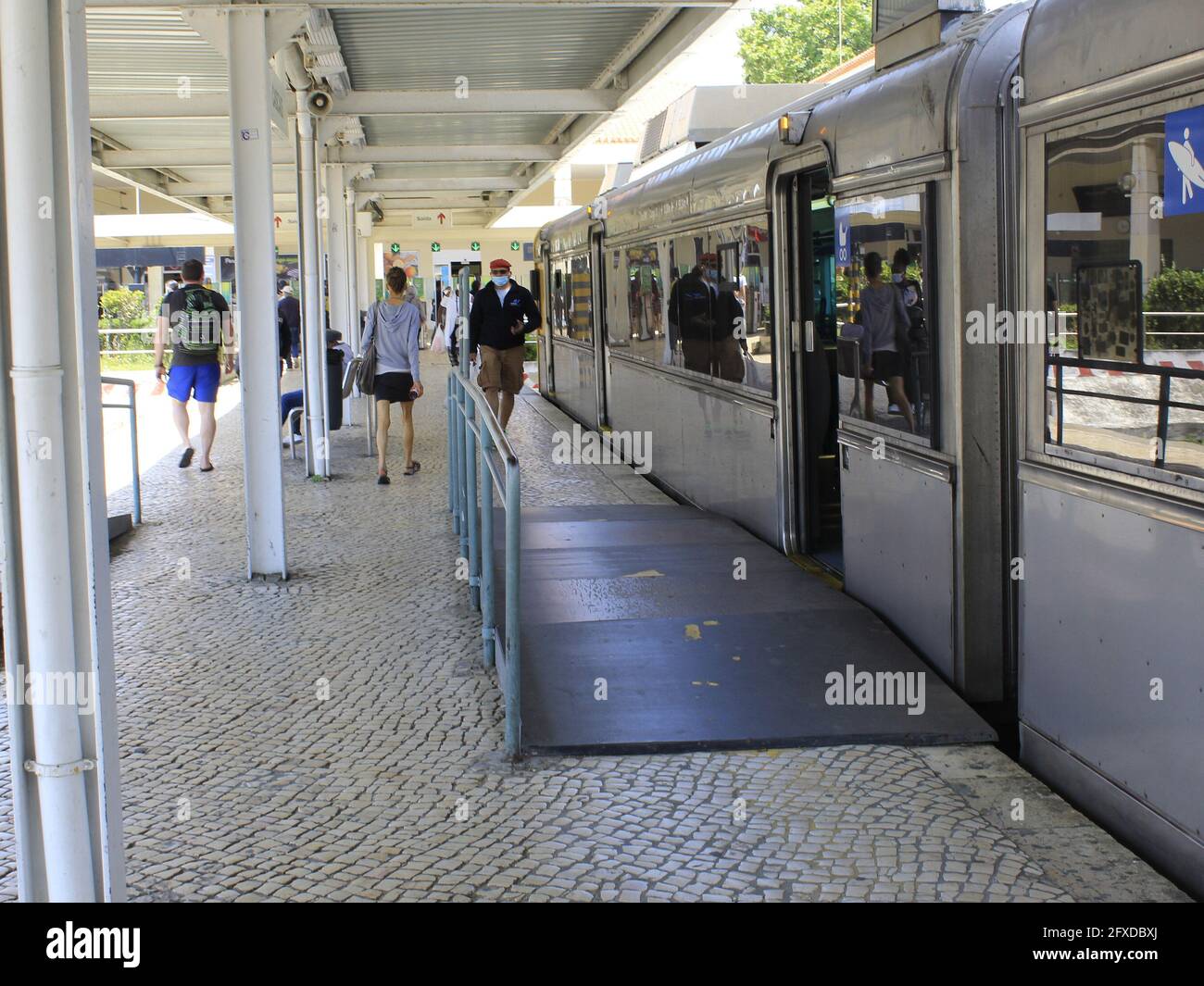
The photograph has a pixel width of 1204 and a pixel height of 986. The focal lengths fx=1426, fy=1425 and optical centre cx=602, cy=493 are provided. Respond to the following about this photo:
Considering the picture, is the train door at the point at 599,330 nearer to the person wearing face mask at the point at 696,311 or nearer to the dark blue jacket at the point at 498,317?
the dark blue jacket at the point at 498,317

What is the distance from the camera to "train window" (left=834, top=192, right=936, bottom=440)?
571 cm

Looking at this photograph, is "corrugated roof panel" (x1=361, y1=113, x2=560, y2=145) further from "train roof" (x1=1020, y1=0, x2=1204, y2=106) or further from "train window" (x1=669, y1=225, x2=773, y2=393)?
"train roof" (x1=1020, y1=0, x2=1204, y2=106)

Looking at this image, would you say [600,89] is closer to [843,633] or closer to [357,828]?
[843,633]

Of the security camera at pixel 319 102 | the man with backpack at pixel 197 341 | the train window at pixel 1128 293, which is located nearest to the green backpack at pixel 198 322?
the man with backpack at pixel 197 341

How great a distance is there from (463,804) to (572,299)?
13762 mm

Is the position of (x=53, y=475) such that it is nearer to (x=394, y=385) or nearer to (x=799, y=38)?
(x=394, y=385)

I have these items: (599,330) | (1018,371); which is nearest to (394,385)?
(599,330)

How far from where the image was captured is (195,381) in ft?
41.4

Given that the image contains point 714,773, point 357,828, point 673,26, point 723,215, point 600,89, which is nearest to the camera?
point 357,828

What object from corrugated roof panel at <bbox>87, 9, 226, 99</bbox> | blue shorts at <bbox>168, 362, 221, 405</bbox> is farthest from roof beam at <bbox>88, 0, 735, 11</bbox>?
blue shorts at <bbox>168, 362, 221, 405</bbox>

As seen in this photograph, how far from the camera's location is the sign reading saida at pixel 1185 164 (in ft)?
12.1

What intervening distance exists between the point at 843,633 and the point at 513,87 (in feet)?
33.3
